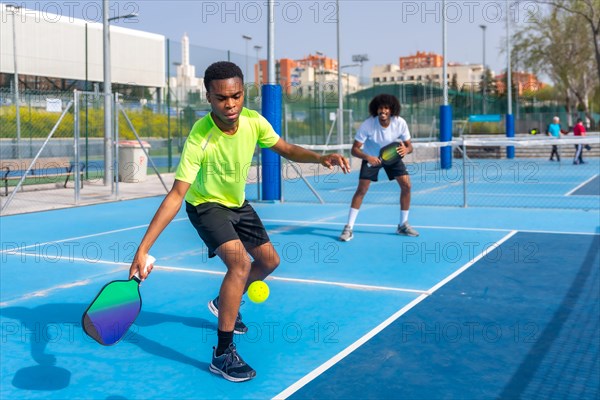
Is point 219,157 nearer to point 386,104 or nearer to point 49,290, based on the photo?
point 49,290

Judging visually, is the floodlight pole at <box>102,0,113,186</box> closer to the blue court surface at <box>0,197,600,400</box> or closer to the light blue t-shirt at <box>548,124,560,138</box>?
the blue court surface at <box>0,197,600,400</box>

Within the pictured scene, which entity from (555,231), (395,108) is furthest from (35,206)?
(555,231)

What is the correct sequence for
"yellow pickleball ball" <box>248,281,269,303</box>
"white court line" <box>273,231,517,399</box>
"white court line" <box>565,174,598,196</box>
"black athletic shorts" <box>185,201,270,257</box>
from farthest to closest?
1. "white court line" <box>565,174,598,196</box>
2. "yellow pickleball ball" <box>248,281,269,303</box>
3. "black athletic shorts" <box>185,201,270,257</box>
4. "white court line" <box>273,231,517,399</box>

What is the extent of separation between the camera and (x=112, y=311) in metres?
3.73

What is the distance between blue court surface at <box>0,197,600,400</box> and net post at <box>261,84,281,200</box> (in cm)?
473

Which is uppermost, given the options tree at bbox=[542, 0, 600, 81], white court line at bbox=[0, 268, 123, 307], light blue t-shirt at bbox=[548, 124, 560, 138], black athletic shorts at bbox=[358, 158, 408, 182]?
tree at bbox=[542, 0, 600, 81]

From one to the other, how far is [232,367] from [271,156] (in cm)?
1070

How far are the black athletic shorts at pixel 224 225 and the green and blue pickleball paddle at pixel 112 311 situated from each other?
0.89 m

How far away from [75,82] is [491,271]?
1687 inches

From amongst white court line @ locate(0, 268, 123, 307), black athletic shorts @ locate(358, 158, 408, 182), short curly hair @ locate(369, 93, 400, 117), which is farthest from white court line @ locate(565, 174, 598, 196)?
white court line @ locate(0, 268, 123, 307)

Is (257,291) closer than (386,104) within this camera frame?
Yes

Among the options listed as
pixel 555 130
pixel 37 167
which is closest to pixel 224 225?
pixel 37 167

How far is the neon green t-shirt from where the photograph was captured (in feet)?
14.3

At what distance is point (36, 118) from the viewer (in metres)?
26.6
